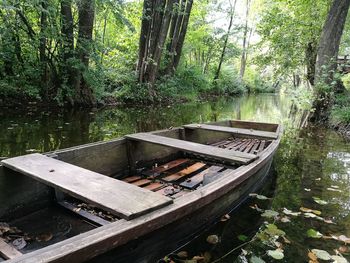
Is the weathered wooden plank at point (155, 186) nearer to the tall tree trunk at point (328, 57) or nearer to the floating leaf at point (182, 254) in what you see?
the floating leaf at point (182, 254)

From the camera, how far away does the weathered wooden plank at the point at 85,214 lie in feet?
8.78

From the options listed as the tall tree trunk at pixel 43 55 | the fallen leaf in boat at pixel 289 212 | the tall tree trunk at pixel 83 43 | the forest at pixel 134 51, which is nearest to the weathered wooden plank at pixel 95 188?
the fallen leaf in boat at pixel 289 212

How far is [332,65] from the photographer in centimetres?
955

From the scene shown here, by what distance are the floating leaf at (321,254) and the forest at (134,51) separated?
6.87 m

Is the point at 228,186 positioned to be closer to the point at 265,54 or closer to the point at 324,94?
the point at 324,94

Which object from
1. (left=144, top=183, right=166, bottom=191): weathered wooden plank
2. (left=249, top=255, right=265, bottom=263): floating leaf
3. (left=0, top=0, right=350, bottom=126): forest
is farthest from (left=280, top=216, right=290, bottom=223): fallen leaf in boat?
(left=0, top=0, right=350, bottom=126): forest

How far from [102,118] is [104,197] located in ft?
23.7

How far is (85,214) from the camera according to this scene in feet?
9.16

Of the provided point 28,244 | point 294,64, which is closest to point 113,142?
point 28,244

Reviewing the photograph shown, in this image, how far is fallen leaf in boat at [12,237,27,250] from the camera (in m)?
2.33

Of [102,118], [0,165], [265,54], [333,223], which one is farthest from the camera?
[265,54]

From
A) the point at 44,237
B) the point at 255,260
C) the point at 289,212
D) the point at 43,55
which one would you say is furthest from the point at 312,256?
the point at 43,55

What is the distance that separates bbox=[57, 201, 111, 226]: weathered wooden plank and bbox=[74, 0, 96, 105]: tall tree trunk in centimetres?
747

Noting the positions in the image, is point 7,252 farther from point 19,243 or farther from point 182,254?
point 182,254
